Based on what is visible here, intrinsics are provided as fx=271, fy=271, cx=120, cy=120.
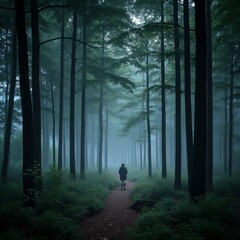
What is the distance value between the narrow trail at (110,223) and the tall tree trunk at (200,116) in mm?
2909

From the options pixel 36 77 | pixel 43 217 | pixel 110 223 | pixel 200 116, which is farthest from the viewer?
pixel 36 77

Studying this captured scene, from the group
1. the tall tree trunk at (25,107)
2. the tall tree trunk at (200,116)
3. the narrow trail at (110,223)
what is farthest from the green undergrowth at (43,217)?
the tall tree trunk at (200,116)

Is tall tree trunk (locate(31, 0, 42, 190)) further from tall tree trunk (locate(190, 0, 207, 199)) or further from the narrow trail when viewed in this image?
tall tree trunk (locate(190, 0, 207, 199))

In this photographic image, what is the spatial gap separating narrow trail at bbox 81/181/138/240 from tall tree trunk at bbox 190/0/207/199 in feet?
9.54

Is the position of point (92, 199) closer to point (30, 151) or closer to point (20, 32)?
point (30, 151)

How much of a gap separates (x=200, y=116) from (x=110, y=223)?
17.5 ft

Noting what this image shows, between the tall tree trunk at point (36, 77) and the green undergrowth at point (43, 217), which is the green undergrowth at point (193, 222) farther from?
the tall tree trunk at point (36, 77)

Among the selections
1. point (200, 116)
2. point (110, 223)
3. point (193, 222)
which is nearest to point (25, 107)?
point (110, 223)

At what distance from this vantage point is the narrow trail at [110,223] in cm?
884

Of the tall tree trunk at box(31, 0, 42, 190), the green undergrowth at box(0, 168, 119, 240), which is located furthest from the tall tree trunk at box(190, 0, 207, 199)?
the tall tree trunk at box(31, 0, 42, 190)

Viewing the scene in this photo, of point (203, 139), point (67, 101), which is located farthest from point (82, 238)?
point (67, 101)

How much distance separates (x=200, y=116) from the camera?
9.93 m

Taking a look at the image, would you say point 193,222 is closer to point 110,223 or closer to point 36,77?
point 110,223

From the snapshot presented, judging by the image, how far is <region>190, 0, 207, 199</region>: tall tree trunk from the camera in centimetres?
990
